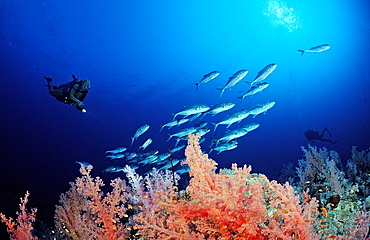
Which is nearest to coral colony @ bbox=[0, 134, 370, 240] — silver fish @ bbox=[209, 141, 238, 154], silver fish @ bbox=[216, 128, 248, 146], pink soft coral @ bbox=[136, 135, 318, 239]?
pink soft coral @ bbox=[136, 135, 318, 239]

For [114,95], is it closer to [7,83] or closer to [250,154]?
[7,83]

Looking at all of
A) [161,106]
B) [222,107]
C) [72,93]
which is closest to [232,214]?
[72,93]

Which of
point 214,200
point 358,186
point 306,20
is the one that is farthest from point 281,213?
point 306,20

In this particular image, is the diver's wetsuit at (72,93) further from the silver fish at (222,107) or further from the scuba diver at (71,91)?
the silver fish at (222,107)

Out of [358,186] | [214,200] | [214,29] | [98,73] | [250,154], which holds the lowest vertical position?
[358,186]

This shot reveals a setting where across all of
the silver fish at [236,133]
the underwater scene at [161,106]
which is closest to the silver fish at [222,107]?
the underwater scene at [161,106]

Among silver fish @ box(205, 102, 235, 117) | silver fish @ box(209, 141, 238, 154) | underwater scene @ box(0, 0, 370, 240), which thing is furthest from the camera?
silver fish @ box(209, 141, 238, 154)

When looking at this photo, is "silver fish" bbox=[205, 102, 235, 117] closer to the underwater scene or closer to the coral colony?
the underwater scene

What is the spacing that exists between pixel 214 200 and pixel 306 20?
53.5 m

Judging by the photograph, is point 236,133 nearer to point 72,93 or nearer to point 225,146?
point 225,146

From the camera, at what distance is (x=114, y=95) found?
43.6 meters

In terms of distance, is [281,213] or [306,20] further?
[306,20]

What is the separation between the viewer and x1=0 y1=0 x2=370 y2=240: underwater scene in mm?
3325

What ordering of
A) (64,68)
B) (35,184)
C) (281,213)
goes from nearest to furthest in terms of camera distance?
(281,213)
(35,184)
(64,68)
